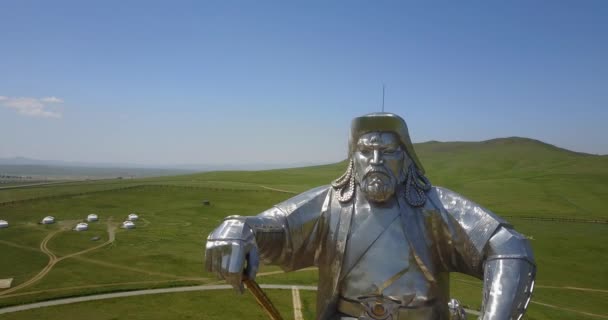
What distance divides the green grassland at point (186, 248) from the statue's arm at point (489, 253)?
12.4 meters

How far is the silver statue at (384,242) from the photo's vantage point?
458cm

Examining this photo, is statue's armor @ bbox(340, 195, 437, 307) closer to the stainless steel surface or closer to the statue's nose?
the statue's nose

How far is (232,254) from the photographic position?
4.54 metres

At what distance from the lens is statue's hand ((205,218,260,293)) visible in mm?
4484

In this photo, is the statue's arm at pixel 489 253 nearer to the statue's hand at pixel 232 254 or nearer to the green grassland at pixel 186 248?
the statue's hand at pixel 232 254

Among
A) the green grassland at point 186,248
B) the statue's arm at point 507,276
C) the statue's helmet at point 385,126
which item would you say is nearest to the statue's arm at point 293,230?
the statue's helmet at point 385,126

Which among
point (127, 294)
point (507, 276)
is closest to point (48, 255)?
point (127, 294)

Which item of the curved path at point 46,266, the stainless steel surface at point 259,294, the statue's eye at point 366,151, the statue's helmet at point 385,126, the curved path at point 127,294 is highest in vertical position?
the statue's helmet at point 385,126

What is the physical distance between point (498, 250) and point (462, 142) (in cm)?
12856

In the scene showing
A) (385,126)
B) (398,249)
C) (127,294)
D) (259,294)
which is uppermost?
(385,126)

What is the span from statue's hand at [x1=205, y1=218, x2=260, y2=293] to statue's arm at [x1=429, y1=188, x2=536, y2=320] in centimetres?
229

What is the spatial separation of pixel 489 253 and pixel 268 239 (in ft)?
8.13

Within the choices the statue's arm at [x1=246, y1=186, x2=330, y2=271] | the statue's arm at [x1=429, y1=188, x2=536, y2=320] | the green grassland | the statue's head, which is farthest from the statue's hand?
the green grassland

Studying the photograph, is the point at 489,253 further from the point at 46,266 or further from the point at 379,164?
the point at 46,266
